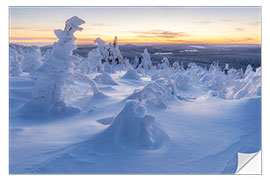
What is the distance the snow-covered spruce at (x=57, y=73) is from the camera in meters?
7.40

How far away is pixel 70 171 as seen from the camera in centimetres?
385

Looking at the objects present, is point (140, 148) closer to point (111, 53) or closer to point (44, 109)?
point (44, 109)

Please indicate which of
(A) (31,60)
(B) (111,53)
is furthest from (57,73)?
(B) (111,53)

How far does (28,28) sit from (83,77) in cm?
284

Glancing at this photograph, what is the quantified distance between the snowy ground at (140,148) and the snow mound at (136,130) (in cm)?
10

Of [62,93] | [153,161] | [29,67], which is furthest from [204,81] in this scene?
[153,161]

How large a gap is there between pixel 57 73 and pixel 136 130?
437 centimetres

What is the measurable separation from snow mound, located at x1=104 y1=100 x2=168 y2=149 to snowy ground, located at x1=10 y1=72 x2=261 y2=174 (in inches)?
3.8

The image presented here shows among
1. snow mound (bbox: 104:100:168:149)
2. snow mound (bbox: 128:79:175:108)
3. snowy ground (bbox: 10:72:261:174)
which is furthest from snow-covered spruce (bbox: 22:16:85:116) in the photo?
snow mound (bbox: 104:100:168:149)

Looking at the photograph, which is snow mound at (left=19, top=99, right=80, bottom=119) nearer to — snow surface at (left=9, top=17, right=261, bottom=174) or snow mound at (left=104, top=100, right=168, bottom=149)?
snow surface at (left=9, top=17, right=261, bottom=174)

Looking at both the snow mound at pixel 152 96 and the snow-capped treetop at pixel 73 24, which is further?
the snow mound at pixel 152 96

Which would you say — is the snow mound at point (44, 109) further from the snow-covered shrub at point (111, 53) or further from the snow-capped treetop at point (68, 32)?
the snow-covered shrub at point (111, 53)

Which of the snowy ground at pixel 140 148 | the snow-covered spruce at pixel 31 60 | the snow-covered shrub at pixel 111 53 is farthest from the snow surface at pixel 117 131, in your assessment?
the snow-covered shrub at pixel 111 53
